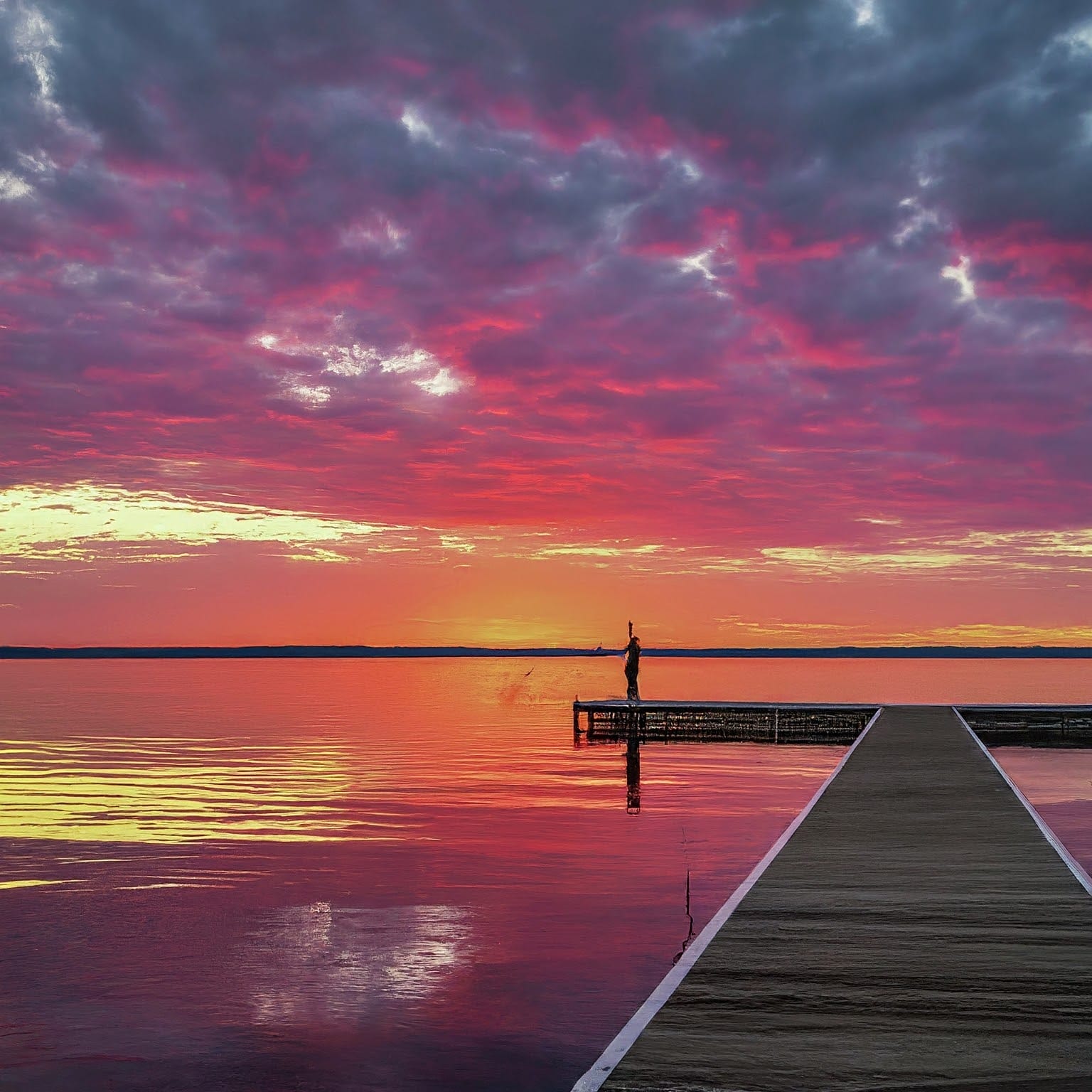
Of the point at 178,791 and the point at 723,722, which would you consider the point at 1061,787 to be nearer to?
the point at 723,722

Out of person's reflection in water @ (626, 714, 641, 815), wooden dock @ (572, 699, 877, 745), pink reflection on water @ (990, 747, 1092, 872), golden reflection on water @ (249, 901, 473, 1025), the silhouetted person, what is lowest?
golden reflection on water @ (249, 901, 473, 1025)

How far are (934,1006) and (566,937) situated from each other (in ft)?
21.4

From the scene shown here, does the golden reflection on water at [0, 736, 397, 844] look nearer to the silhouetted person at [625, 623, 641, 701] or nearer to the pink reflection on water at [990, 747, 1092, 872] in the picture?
the silhouetted person at [625, 623, 641, 701]

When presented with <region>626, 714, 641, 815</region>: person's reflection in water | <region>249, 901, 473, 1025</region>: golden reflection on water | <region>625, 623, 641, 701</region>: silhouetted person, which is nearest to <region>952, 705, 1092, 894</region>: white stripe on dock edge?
<region>249, 901, 473, 1025</region>: golden reflection on water

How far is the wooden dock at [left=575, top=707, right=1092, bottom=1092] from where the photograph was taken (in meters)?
5.89

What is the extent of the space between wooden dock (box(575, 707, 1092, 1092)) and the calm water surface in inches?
80.9

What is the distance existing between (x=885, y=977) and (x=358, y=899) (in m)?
8.56

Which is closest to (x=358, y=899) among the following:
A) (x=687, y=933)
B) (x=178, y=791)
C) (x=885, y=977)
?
(x=687, y=933)

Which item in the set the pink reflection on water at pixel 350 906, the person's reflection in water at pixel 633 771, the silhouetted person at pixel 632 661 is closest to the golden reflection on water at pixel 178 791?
the pink reflection on water at pixel 350 906

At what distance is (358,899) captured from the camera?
14562 millimetres

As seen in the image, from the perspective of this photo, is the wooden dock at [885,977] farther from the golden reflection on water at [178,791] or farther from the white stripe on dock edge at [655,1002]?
the golden reflection on water at [178,791]

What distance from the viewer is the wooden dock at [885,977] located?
589 cm

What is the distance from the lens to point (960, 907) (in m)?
9.42

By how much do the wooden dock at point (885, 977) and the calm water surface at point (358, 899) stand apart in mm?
2055
